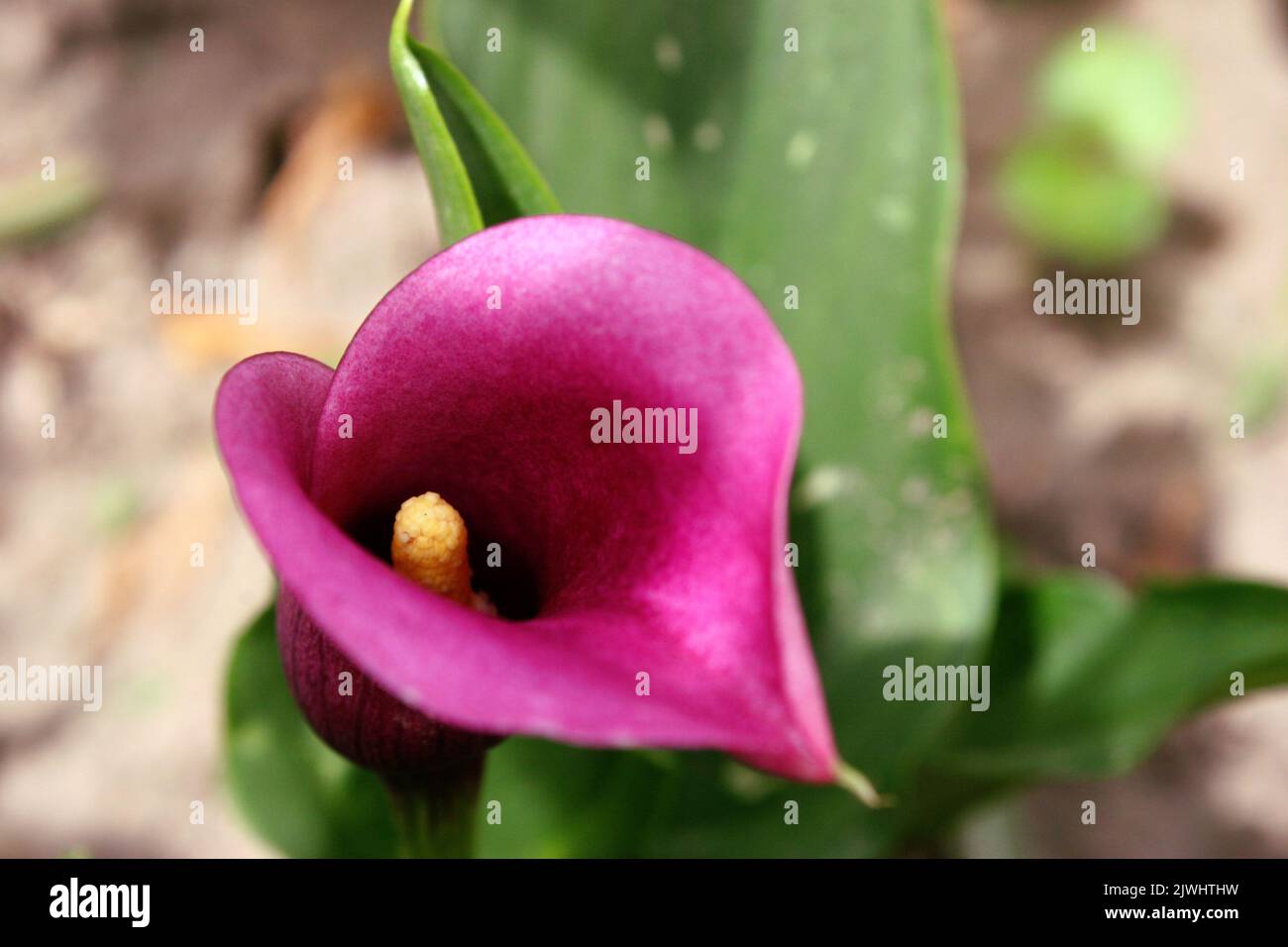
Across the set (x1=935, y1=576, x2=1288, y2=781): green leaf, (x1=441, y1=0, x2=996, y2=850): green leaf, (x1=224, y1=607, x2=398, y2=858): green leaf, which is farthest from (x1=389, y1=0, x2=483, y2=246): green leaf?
(x1=935, y1=576, x2=1288, y2=781): green leaf

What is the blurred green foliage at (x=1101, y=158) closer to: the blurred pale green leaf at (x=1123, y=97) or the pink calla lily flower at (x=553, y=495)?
the blurred pale green leaf at (x=1123, y=97)

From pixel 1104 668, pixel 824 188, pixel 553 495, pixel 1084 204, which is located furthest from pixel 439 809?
pixel 1084 204

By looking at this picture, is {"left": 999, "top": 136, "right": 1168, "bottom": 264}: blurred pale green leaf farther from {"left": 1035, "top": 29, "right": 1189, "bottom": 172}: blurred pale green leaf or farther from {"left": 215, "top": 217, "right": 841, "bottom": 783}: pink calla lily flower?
{"left": 215, "top": 217, "right": 841, "bottom": 783}: pink calla lily flower

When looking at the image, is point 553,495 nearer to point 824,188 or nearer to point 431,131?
point 431,131

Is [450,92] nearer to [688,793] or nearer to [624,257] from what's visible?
[624,257]

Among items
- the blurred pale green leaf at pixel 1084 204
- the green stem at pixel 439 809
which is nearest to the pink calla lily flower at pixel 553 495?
the green stem at pixel 439 809
